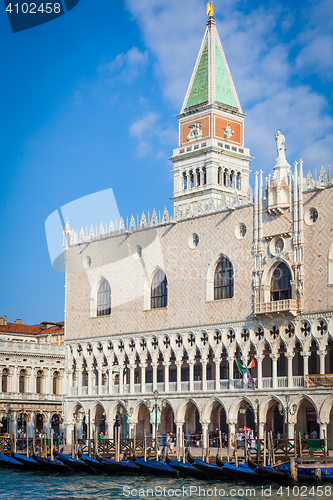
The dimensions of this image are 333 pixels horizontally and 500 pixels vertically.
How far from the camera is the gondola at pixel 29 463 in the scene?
33675mm

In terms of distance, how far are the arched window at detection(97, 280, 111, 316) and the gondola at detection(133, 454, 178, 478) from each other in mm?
15012

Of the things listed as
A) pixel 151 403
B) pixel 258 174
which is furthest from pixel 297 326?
pixel 151 403

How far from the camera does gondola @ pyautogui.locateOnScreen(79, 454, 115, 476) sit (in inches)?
1249

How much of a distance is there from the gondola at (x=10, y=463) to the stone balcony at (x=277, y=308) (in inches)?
453

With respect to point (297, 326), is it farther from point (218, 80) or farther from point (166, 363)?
point (218, 80)

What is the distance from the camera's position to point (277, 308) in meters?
36.2

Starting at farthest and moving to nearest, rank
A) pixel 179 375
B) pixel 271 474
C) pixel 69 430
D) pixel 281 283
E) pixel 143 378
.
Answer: pixel 69 430, pixel 143 378, pixel 179 375, pixel 281 283, pixel 271 474

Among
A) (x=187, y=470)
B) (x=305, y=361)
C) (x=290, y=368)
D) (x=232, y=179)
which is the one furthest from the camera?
(x=232, y=179)

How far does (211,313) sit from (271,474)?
1289 cm

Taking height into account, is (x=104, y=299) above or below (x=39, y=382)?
above

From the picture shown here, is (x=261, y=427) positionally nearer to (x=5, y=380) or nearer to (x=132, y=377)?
(x=132, y=377)

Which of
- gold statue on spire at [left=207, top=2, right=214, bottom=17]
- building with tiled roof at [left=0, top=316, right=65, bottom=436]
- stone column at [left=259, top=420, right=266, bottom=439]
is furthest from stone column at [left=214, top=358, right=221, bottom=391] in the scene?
gold statue on spire at [left=207, top=2, right=214, bottom=17]

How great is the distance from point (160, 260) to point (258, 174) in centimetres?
723

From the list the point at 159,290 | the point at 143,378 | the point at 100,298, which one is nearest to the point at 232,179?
the point at 100,298
